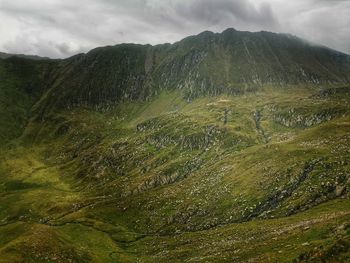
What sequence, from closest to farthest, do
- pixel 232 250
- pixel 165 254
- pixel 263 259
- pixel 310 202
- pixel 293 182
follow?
1. pixel 263 259
2. pixel 232 250
3. pixel 165 254
4. pixel 310 202
5. pixel 293 182

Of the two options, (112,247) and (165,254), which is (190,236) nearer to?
(165,254)

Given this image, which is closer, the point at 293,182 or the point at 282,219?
the point at 282,219

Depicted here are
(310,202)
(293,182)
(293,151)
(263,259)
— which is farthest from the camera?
(293,151)

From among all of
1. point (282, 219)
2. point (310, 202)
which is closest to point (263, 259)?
point (282, 219)

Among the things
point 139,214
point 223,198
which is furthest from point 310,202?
point 139,214

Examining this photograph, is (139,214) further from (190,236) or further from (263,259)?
(263,259)

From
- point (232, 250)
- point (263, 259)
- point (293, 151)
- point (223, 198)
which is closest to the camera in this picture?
point (263, 259)

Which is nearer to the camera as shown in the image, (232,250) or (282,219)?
(232,250)

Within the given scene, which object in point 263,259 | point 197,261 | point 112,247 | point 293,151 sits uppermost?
point 293,151

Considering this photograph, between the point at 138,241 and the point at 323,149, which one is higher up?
the point at 323,149
